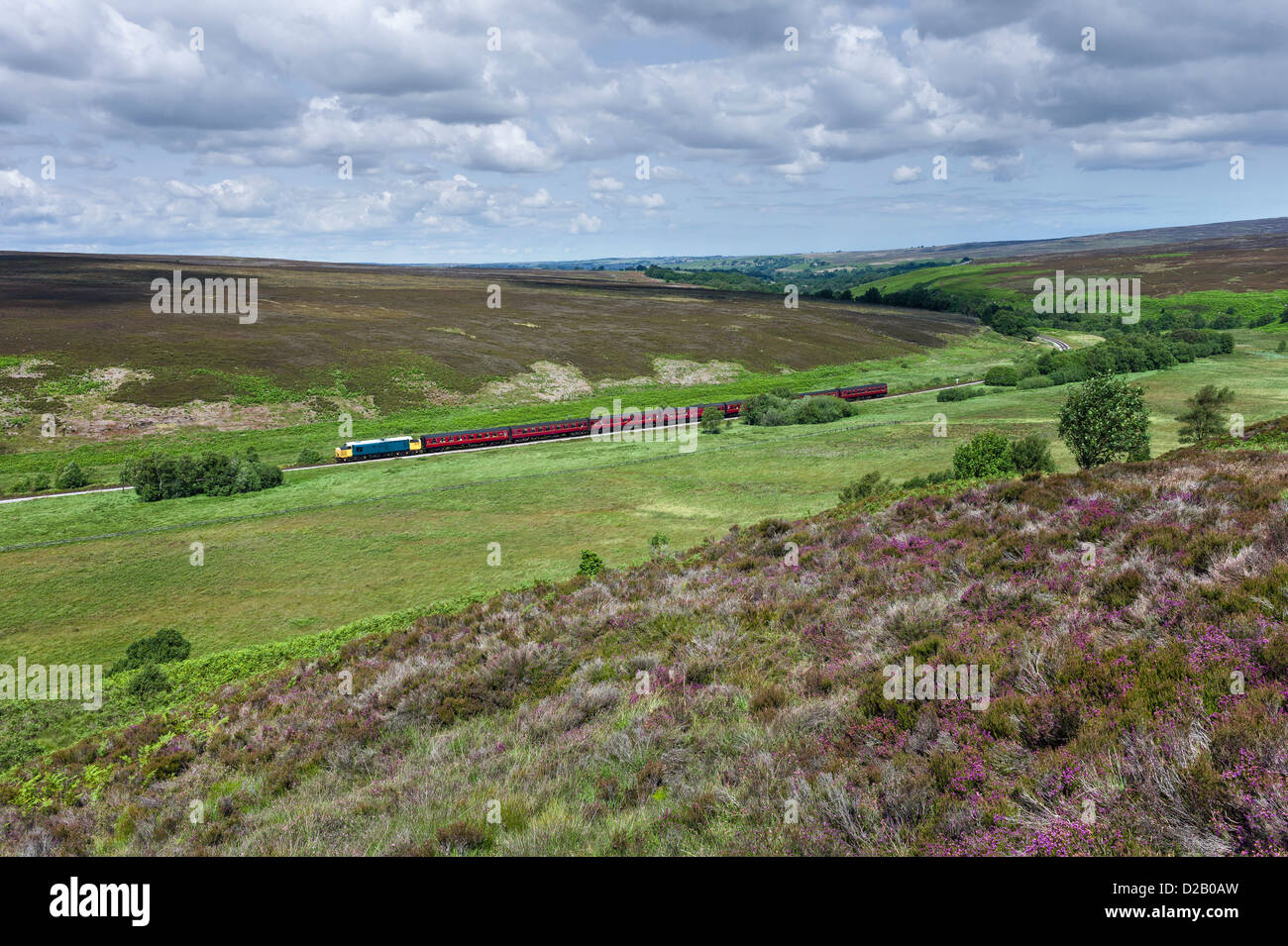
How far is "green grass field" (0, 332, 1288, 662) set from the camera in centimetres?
2767

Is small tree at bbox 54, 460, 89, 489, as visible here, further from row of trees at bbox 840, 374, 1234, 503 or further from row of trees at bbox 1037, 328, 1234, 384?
row of trees at bbox 1037, 328, 1234, 384

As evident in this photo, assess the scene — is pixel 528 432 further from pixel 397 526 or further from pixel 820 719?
pixel 820 719

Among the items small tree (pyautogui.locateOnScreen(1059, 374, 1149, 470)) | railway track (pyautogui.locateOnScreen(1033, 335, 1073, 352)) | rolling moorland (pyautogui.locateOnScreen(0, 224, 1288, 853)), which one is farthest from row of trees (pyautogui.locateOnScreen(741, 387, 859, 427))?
railway track (pyautogui.locateOnScreen(1033, 335, 1073, 352))

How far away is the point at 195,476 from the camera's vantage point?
1885 inches

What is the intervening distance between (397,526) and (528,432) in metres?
26.0

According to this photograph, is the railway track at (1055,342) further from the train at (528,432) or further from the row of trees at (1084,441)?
the row of trees at (1084,441)

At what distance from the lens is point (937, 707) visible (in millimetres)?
8328

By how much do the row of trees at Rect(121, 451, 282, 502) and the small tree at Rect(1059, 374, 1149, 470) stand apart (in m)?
51.9

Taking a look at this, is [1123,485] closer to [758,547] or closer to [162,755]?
[758,547]

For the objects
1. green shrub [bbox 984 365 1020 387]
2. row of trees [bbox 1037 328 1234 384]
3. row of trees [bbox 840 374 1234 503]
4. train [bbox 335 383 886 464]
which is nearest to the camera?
row of trees [bbox 840 374 1234 503]

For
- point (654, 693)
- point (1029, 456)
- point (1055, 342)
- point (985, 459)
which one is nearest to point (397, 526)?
point (985, 459)

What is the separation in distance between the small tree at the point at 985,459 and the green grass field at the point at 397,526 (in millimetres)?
9615

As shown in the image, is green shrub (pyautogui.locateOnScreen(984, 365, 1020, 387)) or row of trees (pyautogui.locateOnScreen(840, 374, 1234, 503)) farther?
green shrub (pyautogui.locateOnScreen(984, 365, 1020, 387))
